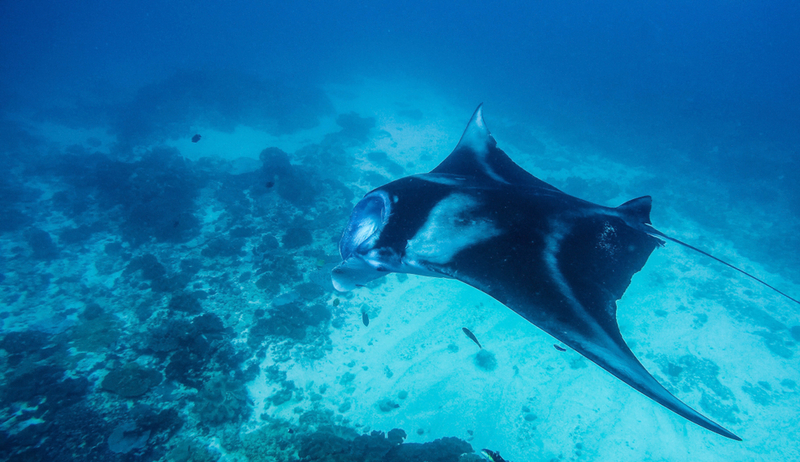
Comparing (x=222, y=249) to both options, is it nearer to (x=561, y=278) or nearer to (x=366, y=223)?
(x=366, y=223)

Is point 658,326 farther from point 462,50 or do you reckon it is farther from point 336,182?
point 462,50

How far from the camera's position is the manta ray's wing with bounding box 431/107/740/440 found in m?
2.00

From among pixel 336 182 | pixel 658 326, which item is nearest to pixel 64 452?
pixel 336 182

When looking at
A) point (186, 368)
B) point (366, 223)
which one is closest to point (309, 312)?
point (186, 368)

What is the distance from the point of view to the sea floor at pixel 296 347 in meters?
5.49

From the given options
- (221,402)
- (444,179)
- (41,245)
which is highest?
(444,179)

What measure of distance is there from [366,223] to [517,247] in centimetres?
161

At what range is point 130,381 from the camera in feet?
18.9

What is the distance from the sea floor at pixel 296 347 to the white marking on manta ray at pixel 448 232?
407cm

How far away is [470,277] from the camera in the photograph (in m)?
2.37

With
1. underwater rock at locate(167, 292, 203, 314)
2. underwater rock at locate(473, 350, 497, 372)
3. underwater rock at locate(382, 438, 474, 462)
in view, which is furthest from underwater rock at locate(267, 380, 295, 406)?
underwater rock at locate(473, 350, 497, 372)

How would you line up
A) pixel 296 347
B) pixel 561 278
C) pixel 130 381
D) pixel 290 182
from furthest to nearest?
pixel 290 182, pixel 296 347, pixel 130 381, pixel 561 278

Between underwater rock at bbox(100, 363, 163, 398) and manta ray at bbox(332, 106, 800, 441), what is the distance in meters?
5.84

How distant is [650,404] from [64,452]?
12.3 meters
